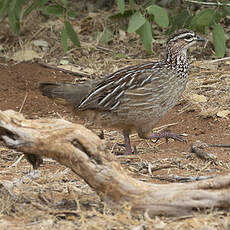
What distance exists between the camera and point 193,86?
8.80m

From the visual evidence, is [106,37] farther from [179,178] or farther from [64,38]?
[179,178]

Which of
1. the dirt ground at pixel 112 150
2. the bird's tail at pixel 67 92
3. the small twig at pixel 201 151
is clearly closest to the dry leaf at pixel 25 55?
the dirt ground at pixel 112 150

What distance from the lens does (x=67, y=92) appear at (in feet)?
22.8

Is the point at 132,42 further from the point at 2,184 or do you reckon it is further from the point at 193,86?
the point at 2,184

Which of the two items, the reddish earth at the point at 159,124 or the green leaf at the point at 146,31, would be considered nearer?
the reddish earth at the point at 159,124

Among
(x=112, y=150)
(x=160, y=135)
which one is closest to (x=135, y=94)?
(x=160, y=135)

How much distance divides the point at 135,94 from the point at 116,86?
252mm

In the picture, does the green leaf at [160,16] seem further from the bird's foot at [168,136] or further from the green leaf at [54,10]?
the green leaf at [54,10]

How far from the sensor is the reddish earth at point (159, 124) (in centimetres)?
560

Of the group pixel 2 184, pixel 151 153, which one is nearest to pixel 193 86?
pixel 151 153

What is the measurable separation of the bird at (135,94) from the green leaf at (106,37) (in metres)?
3.44

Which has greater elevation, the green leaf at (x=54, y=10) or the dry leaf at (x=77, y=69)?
the green leaf at (x=54, y=10)

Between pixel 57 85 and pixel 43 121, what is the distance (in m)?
2.73

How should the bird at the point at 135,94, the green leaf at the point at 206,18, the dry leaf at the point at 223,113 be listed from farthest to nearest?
the green leaf at the point at 206,18, the dry leaf at the point at 223,113, the bird at the point at 135,94
